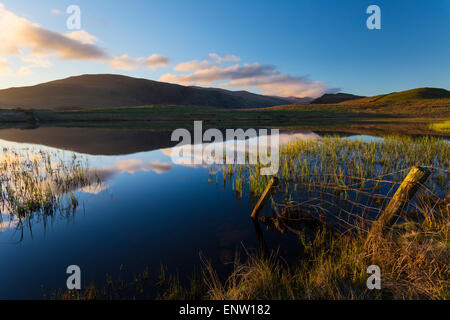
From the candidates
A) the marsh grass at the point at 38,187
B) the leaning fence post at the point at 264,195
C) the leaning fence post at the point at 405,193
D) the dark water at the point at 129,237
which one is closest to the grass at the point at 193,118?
the marsh grass at the point at 38,187

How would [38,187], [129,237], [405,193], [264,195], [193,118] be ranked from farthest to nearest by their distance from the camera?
[193,118]
[38,187]
[264,195]
[129,237]
[405,193]

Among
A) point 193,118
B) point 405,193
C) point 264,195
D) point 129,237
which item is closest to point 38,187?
point 129,237

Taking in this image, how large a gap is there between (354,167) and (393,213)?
316 inches

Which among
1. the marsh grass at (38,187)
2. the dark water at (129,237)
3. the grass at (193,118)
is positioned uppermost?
the grass at (193,118)

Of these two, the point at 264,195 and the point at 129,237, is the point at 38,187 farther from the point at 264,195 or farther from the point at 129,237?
the point at 264,195

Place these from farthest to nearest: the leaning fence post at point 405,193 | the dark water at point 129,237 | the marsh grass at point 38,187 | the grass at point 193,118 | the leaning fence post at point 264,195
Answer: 1. the grass at point 193,118
2. the marsh grass at point 38,187
3. the leaning fence post at point 264,195
4. the dark water at point 129,237
5. the leaning fence post at point 405,193

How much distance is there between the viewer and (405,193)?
4418mm

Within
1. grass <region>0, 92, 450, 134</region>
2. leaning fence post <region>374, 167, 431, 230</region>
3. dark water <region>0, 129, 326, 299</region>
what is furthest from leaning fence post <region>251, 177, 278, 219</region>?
grass <region>0, 92, 450, 134</region>

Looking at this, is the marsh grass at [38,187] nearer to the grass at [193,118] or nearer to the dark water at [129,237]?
the dark water at [129,237]

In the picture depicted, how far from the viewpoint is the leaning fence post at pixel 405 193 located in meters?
4.27

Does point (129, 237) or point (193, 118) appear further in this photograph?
point (193, 118)

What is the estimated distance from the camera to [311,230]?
6.36 meters
